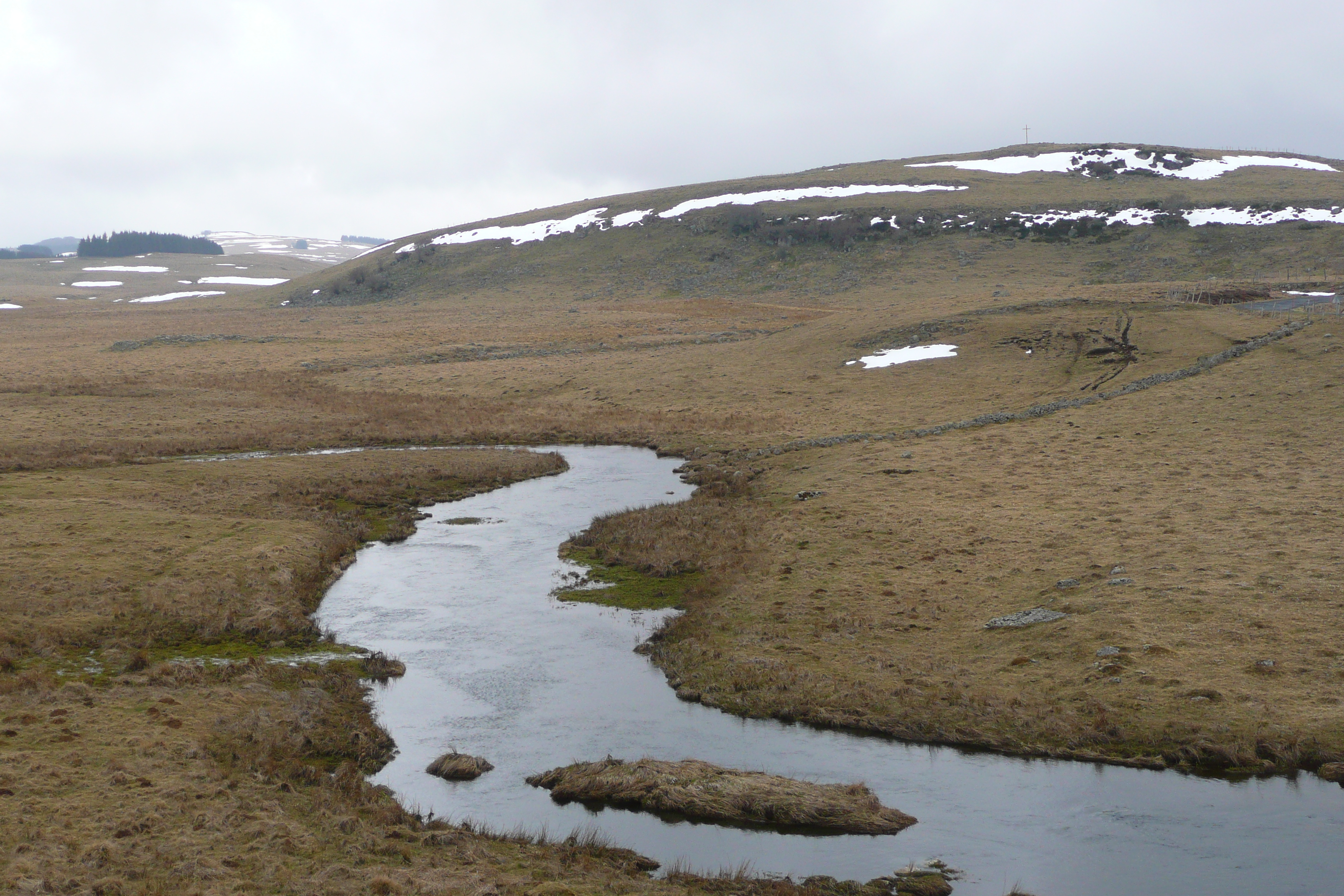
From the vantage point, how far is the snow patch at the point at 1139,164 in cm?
13362

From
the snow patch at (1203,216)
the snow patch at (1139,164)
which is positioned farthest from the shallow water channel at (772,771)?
the snow patch at (1139,164)

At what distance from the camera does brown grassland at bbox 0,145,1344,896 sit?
48.6 ft

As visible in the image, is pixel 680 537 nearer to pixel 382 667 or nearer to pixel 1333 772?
pixel 382 667

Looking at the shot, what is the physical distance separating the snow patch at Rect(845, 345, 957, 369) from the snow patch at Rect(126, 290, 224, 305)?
139220 mm

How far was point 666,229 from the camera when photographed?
5517 inches

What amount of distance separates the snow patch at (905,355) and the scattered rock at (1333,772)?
45.7 metres

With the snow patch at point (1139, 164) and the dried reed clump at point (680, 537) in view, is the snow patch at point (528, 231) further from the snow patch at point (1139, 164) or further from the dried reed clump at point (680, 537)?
the dried reed clump at point (680, 537)

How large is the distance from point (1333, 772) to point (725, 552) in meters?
16.9

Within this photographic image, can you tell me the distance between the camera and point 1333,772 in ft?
51.5

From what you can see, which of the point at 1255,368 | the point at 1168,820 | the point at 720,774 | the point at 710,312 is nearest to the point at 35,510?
the point at 720,774

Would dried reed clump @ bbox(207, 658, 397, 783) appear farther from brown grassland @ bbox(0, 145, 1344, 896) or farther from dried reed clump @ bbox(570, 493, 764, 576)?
dried reed clump @ bbox(570, 493, 764, 576)

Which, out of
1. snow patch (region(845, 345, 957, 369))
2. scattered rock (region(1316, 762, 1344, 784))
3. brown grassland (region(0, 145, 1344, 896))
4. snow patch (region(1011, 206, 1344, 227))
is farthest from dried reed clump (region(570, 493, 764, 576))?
snow patch (region(1011, 206, 1344, 227))

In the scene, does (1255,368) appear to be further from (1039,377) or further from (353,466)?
(353,466)

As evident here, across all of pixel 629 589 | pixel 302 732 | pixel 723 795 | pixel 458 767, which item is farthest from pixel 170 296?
pixel 723 795
